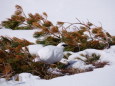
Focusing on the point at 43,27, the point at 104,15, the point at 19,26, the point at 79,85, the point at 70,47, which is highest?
the point at 104,15

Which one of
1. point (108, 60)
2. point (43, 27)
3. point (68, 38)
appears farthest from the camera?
point (43, 27)

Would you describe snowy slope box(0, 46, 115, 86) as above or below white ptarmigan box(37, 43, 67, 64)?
below

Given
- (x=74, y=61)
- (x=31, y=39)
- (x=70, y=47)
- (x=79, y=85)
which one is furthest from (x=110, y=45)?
(x=79, y=85)

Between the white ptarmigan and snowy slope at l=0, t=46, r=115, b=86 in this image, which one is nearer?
snowy slope at l=0, t=46, r=115, b=86

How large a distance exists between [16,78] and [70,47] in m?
0.81

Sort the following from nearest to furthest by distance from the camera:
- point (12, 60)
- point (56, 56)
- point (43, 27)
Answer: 1. point (12, 60)
2. point (56, 56)
3. point (43, 27)

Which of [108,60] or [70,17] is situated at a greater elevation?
[70,17]

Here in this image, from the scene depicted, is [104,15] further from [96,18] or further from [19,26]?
[19,26]

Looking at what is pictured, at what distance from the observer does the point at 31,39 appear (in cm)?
241

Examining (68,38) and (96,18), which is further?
(96,18)

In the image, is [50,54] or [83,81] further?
[50,54]

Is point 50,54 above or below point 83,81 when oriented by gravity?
above

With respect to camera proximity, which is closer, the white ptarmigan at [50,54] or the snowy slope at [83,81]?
the snowy slope at [83,81]

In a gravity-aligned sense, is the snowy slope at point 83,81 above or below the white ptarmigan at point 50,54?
below
